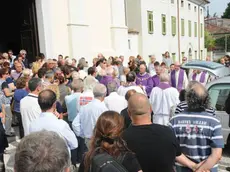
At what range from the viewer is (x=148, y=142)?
101 inches

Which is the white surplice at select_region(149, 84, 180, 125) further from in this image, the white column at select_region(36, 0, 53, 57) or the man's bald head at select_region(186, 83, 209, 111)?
the white column at select_region(36, 0, 53, 57)

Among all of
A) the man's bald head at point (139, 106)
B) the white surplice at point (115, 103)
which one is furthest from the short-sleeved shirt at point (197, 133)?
the white surplice at point (115, 103)

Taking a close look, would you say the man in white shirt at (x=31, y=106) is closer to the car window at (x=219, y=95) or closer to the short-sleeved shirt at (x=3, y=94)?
the short-sleeved shirt at (x=3, y=94)

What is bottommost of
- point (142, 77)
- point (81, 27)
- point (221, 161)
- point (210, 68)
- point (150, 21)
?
point (221, 161)

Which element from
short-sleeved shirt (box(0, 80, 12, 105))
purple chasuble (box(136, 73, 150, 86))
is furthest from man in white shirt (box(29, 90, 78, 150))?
purple chasuble (box(136, 73, 150, 86))

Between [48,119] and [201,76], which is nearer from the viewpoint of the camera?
[48,119]

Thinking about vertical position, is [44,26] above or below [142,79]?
above

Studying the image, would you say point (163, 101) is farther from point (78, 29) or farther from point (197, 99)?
point (78, 29)

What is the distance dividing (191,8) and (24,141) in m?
35.8

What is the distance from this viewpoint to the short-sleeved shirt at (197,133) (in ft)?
9.49

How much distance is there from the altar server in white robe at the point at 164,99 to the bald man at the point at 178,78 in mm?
2590

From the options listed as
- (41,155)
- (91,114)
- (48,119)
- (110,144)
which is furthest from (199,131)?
(91,114)

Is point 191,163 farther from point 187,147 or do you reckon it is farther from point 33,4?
point 33,4

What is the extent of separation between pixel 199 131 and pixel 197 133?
1.3 inches
